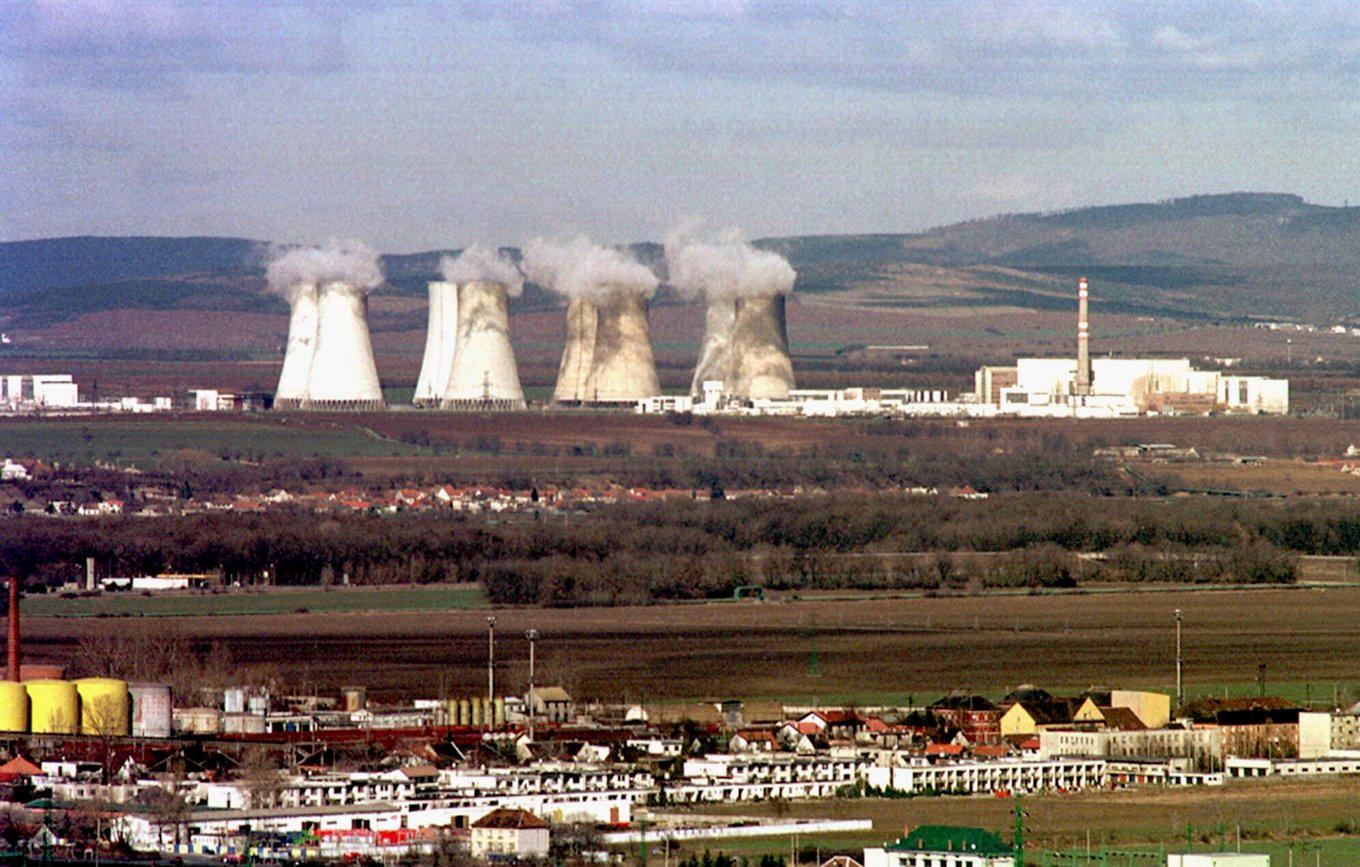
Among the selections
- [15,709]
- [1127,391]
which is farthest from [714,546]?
[1127,391]

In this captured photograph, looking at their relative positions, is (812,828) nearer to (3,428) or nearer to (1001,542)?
(1001,542)

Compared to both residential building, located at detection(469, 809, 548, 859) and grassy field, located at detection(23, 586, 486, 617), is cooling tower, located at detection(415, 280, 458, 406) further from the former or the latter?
residential building, located at detection(469, 809, 548, 859)

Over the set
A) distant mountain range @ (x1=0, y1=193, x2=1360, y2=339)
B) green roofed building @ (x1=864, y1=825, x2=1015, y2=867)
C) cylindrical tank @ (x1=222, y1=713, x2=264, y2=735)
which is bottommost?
green roofed building @ (x1=864, y1=825, x2=1015, y2=867)

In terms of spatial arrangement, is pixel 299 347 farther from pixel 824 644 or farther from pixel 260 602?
pixel 824 644

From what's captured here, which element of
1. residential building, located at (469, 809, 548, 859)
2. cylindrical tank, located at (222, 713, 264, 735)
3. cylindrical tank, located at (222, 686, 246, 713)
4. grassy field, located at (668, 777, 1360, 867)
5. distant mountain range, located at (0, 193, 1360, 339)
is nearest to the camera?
residential building, located at (469, 809, 548, 859)

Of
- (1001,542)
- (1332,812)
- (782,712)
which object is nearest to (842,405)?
(1001,542)

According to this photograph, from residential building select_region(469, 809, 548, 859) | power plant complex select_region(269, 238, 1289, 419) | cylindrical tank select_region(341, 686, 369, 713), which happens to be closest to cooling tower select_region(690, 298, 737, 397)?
power plant complex select_region(269, 238, 1289, 419)
